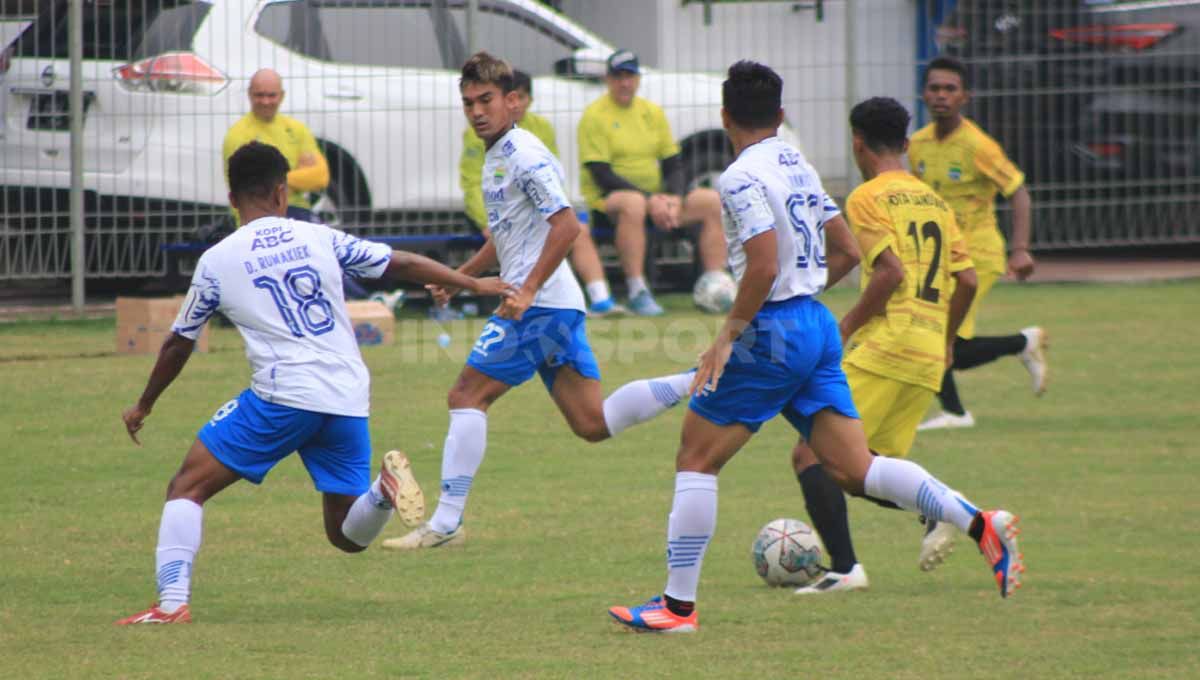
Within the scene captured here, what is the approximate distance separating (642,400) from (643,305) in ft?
21.2

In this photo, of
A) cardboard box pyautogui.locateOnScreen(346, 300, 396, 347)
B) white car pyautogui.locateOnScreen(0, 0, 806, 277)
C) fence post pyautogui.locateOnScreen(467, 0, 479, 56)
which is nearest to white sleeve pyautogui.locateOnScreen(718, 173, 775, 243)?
cardboard box pyautogui.locateOnScreen(346, 300, 396, 347)

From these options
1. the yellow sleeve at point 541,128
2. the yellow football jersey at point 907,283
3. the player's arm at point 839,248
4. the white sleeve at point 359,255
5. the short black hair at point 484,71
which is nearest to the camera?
the white sleeve at point 359,255

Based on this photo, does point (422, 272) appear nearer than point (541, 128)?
Yes

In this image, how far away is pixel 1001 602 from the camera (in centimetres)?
661

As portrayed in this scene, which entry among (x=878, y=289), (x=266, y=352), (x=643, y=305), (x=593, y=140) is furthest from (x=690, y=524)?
(x=593, y=140)

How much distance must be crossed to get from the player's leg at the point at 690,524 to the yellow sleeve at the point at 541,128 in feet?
26.7

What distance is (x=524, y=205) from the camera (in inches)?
308

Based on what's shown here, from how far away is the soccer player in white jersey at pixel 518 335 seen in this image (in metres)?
7.63

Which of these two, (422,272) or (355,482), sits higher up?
(422,272)

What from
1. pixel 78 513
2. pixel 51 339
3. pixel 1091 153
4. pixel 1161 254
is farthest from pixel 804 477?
pixel 1161 254

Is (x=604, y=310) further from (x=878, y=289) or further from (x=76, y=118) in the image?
(x=878, y=289)

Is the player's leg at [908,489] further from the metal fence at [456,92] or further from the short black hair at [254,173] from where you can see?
the metal fence at [456,92]

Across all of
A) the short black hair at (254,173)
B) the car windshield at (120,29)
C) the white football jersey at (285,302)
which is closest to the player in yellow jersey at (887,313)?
the white football jersey at (285,302)

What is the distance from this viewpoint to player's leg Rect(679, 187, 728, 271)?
48.1 ft
